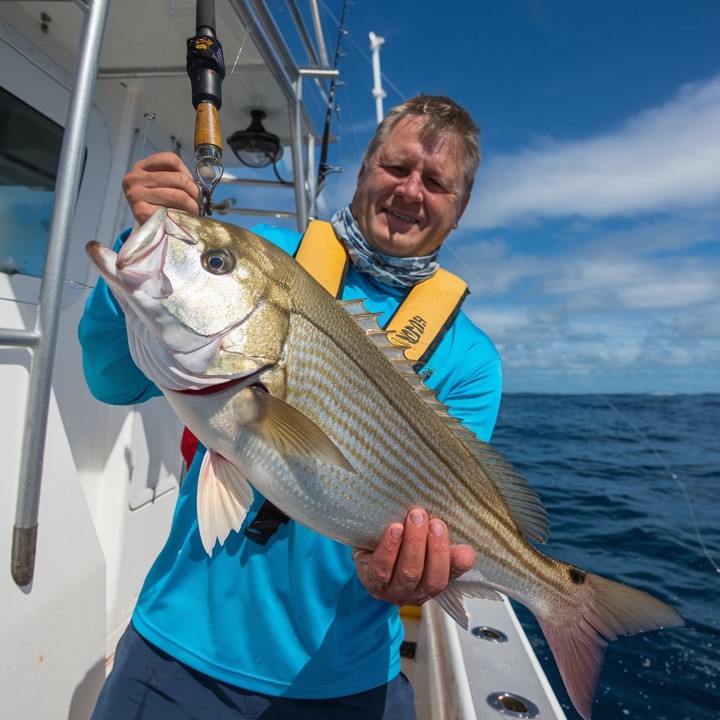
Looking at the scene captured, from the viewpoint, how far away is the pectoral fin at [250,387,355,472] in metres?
1.49

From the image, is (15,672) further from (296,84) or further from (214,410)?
(296,84)

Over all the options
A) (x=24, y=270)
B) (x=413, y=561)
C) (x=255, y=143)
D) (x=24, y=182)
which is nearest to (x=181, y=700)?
(x=413, y=561)

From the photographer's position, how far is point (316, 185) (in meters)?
5.61

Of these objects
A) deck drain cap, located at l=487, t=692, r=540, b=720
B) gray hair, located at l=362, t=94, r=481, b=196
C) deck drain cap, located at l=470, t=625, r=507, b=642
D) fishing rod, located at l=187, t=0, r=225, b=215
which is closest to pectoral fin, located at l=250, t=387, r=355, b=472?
fishing rod, located at l=187, t=0, r=225, b=215

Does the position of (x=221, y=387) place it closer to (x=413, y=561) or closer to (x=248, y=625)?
(x=413, y=561)

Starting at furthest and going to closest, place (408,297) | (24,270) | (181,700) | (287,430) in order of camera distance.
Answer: (24,270) < (408,297) < (181,700) < (287,430)

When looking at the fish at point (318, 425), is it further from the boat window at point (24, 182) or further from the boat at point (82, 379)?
the boat window at point (24, 182)

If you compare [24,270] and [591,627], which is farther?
[24,270]

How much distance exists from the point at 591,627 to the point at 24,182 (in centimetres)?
357

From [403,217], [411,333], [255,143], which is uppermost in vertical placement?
[255,143]

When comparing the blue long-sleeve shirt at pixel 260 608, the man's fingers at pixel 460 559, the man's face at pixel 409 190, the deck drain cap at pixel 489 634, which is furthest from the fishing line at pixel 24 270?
the deck drain cap at pixel 489 634

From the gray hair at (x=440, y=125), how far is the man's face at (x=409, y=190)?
0.03m

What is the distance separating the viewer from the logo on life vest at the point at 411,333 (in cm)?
232

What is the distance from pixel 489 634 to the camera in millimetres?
3389
